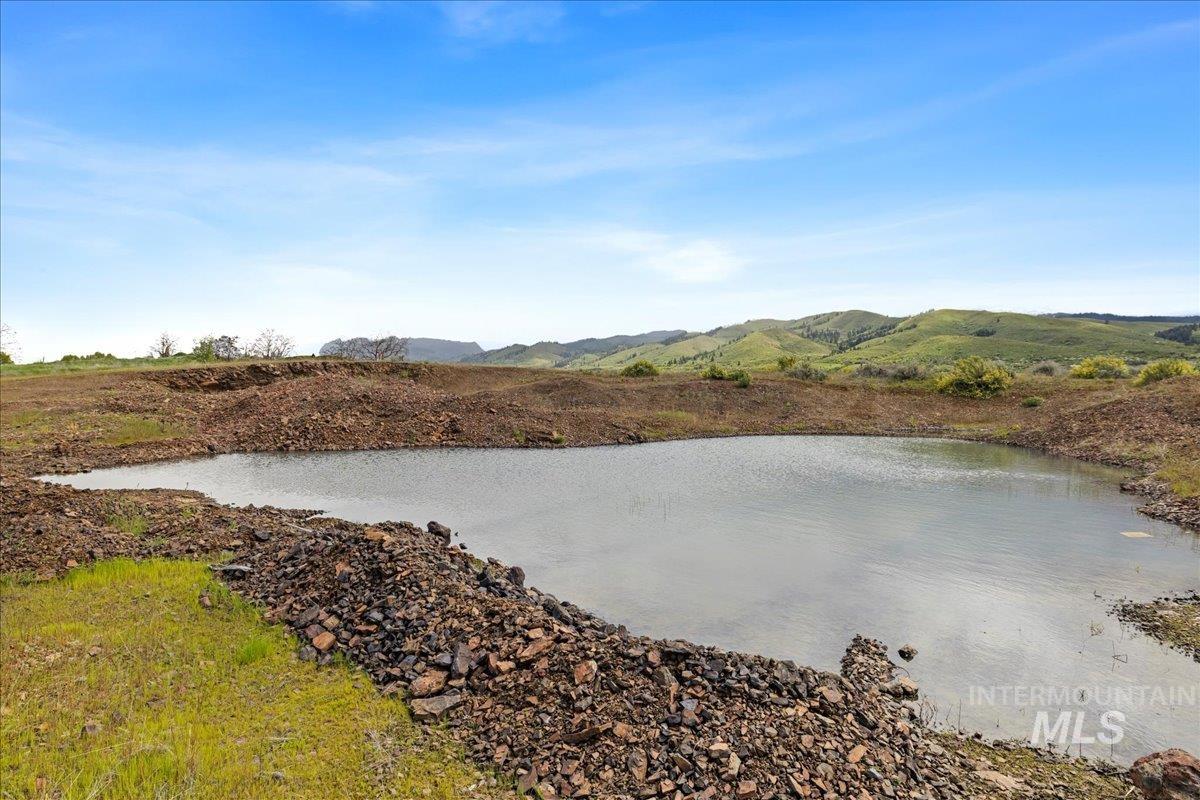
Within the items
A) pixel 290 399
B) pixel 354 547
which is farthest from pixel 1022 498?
pixel 290 399

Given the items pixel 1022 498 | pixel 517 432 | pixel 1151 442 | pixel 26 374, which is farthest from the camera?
pixel 26 374

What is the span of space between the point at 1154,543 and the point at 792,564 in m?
8.38

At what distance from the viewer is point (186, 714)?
589cm

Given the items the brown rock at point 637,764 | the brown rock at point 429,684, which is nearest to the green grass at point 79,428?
the brown rock at point 429,684

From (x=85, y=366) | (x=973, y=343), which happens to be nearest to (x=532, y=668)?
(x=85, y=366)

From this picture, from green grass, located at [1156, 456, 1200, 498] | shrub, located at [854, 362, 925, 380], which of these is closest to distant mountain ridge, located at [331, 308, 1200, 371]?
shrub, located at [854, 362, 925, 380]

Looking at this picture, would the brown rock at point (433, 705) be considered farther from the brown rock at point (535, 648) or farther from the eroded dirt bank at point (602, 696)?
the brown rock at point (535, 648)

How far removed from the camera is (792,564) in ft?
37.0

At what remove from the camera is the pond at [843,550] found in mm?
7316

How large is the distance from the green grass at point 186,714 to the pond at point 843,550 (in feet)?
12.9

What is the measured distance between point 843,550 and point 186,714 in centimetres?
1111

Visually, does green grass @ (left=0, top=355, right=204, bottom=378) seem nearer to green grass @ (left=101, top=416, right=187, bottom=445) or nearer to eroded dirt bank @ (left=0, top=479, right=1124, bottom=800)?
green grass @ (left=101, top=416, right=187, bottom=445)

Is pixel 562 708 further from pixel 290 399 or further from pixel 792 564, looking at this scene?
pixel 290 399

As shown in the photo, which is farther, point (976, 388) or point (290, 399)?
point (976, 388)
